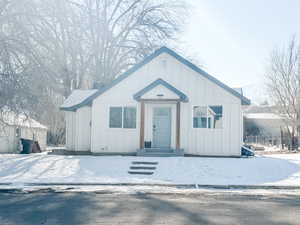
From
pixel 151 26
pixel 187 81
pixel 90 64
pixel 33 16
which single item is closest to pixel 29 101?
pixel 33 16

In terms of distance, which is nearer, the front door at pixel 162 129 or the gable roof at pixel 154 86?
the gable roof at pixel 154 86

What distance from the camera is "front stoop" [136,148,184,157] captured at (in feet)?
58.8

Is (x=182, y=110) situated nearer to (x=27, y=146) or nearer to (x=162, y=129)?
(x=162, y=129)

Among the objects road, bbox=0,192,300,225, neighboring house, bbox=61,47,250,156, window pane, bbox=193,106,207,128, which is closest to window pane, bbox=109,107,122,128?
neighboring house, bbox=61,47,250,156

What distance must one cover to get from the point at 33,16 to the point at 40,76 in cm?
275

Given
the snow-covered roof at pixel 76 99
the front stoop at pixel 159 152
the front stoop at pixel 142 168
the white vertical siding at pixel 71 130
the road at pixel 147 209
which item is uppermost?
Answer: the snow-covered roof at pixel 76 99

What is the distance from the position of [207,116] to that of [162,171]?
15.9 ft

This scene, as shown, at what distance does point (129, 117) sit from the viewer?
19172 mm

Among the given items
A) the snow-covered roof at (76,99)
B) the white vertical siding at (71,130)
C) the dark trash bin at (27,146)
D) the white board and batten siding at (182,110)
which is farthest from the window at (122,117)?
the dark trash bin at (27,146)

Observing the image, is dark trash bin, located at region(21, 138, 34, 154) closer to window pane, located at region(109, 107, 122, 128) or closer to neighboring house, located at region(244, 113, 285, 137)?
window pane, located at region(109, 107, 122, 128)

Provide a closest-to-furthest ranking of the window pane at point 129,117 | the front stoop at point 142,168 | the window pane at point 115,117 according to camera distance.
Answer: the front stoop at point 142,168 → the window pane at point 129,117 → the window pane at point 115,117

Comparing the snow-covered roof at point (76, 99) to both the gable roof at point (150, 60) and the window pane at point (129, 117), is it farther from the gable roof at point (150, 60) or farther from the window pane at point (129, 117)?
the window pane at point (129, 117)

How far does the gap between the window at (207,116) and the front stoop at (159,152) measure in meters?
1.68

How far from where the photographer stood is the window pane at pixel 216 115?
18.5 metres
